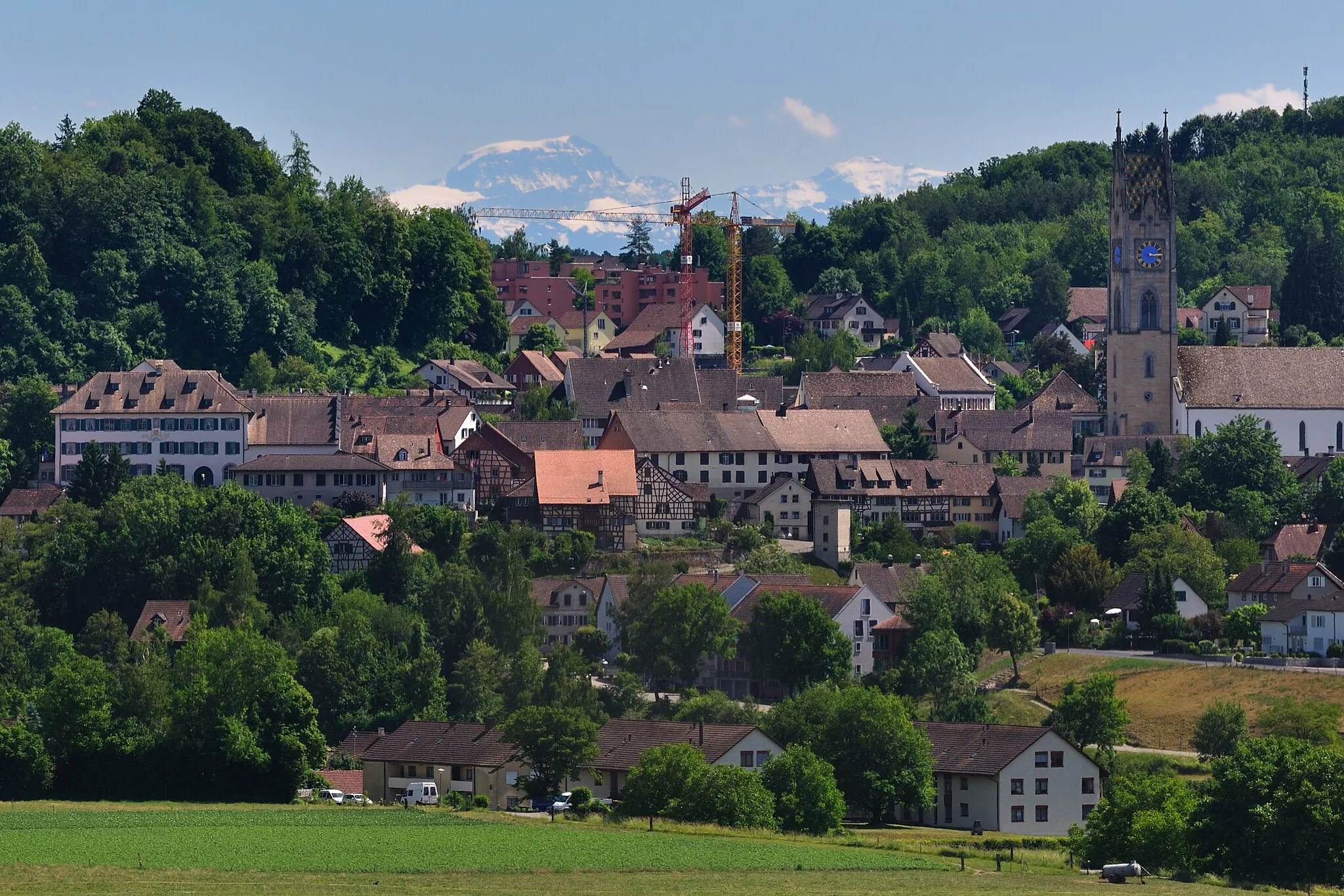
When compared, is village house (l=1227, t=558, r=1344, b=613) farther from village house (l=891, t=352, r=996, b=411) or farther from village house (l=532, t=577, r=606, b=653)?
village house (l=891, t=352, r=996, b=411)

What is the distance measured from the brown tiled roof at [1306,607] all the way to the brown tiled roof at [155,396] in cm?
4370

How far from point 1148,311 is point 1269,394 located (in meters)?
7.26

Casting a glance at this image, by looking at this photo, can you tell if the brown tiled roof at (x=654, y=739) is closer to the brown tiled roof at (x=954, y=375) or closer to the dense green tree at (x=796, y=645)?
the dense green tree at (x=796, y=645)

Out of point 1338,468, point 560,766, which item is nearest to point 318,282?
point 1338,468

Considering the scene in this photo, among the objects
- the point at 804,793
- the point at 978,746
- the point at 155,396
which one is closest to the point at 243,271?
the point at 155,396

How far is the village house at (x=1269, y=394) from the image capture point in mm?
127625

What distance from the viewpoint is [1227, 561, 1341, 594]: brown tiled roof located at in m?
99.7

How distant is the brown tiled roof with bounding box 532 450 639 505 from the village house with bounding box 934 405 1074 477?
1896 centimetres

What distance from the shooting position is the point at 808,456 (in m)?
117

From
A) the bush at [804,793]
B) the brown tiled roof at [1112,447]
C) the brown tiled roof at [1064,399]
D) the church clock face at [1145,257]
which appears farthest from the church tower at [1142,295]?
the bush at [804,793]

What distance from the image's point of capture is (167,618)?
9850cm

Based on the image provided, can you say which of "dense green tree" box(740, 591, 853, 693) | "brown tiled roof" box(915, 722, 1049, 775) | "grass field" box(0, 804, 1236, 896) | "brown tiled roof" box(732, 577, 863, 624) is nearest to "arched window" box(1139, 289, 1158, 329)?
"brown tiled roof" box(732, 577, 863, 624)

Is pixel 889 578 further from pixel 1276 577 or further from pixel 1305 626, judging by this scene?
pixel 1305 626

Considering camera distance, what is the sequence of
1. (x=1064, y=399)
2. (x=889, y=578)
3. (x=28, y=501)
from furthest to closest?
(x=1064, y=399)
(x=28, y=501)
(x=889, y=578)
